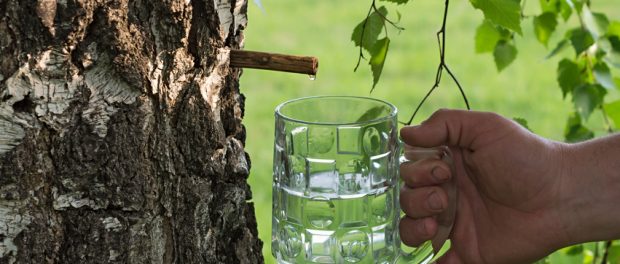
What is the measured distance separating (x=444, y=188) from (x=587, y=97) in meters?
0.81

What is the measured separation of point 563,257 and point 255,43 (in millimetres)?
3247

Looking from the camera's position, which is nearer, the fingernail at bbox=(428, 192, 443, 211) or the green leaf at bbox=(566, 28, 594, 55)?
the fingernail at bbox=(428, 192, 443, 211)

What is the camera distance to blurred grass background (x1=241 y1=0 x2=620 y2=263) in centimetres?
419

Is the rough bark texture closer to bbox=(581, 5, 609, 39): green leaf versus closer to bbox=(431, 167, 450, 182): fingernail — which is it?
bbox=(431, 167, 450, 182): fingernail

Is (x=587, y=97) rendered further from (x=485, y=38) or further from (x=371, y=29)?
(x=371, y=29)

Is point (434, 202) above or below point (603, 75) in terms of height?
below

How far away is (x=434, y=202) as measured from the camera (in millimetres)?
1335

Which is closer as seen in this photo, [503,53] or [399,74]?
[503,53]

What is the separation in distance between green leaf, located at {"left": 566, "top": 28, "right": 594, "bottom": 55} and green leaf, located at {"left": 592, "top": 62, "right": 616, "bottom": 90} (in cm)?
10

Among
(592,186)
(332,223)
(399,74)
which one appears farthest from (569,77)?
(399,74)

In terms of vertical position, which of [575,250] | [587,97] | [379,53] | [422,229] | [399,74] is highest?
[379,53]

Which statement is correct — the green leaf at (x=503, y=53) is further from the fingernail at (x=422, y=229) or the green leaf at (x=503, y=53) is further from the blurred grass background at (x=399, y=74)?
the blurred grass background at (x=399, y=74)

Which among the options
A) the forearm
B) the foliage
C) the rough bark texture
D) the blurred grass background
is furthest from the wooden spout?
the blurred grass background

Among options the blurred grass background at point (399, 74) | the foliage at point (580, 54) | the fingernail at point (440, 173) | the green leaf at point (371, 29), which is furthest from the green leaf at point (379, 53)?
the blurred grass background at point (399, 74)
